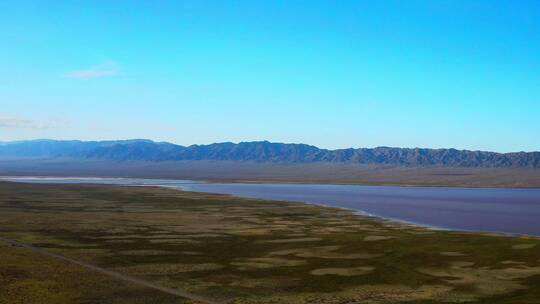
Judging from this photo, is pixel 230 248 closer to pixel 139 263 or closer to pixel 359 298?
pixel 139 263

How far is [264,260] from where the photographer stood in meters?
41.3

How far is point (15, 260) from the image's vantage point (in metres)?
39.1

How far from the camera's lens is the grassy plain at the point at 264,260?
1214 inches

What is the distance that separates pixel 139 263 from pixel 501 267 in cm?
2483

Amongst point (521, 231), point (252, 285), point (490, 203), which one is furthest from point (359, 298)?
point (490, 203)

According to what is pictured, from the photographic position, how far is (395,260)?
1640 inches

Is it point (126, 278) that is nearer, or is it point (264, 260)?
point (126, 278)

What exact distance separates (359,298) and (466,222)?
4485 centimetres

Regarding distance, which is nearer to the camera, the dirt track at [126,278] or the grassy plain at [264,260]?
the dirt track at [126,278]

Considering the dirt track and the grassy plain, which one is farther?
the grassy plain

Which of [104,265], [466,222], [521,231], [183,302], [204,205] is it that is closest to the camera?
[183,302]

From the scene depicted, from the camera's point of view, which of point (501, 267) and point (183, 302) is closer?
point (183, 302)

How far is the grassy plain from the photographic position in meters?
30.8

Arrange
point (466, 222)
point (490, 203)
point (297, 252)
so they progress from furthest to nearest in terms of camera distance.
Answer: point (490, 203), point (466, 222), point (297, 252)
